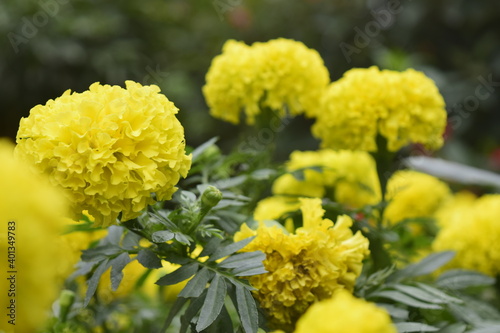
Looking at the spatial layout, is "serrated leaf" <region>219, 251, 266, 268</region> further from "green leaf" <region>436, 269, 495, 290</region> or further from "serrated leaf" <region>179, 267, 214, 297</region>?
"green leaf" <region>436, 269, 495, 290</region>

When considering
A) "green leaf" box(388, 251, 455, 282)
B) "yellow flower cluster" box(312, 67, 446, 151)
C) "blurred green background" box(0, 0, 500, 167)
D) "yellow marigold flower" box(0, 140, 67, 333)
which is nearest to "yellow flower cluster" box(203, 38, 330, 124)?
"yellow flower cluster" box(312, 67, 446, 151)

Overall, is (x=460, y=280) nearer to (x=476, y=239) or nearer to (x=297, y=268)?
(x=476, y=239)

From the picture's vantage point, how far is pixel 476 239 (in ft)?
4.48

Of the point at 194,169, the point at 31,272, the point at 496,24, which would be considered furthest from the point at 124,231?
the point at 496,24

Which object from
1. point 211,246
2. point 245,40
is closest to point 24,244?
point 211,246

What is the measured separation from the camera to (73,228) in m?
0.90

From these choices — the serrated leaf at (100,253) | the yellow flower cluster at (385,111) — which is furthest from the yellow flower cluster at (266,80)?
Result: the serrated leaf at (100,253)

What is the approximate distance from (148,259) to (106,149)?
15 centimetres

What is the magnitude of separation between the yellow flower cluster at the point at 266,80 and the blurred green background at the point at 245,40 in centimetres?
223

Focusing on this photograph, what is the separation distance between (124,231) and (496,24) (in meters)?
3.43

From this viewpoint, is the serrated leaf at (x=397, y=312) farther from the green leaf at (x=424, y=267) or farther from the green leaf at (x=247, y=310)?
the green leaf at (x=247, y=310)

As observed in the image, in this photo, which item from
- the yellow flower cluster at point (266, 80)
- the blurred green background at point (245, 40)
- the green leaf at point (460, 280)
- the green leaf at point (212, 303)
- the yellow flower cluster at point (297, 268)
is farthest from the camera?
the blurred green background at point (245, 40)

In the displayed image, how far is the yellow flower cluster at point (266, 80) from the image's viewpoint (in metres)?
1.24

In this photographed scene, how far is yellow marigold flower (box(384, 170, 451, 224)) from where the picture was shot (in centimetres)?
171
